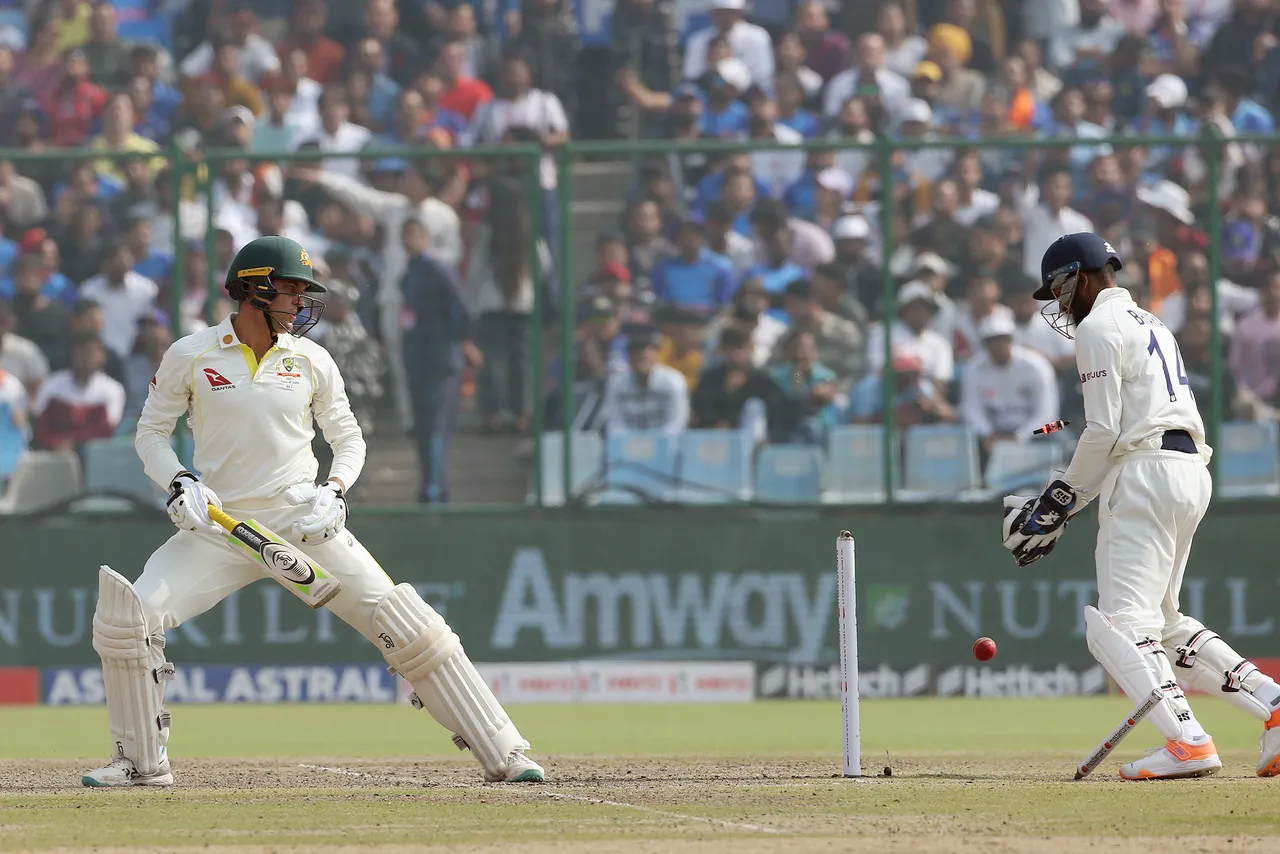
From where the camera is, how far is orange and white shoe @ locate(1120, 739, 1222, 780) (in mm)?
7340

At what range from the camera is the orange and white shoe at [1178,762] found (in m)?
7.34

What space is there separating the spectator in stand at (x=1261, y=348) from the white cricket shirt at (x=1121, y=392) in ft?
18.8

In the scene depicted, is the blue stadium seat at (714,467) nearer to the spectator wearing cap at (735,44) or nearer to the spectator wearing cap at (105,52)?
the spectator wearing cap at (735,44)

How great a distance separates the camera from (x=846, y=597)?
7672 mm

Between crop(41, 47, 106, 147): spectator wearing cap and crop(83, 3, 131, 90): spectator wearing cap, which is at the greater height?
crop(83, 3, 131, 90): spectator wearing cap

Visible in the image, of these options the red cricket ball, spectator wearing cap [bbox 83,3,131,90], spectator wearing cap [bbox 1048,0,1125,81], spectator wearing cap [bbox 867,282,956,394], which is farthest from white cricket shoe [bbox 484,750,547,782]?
spectator wearing cap [bbox 83,3,131,90]

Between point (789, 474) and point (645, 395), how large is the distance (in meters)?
1.14

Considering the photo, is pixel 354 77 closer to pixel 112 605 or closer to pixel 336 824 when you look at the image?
pixel 112 605

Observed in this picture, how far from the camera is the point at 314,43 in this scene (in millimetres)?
17000

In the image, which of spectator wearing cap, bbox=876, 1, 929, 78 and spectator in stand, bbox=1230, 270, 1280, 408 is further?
spectator wearing cap, bbox=876, 1, 929, 78

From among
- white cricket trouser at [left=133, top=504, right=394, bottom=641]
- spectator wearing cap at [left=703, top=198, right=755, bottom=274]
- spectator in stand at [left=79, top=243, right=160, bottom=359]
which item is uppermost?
spectator wearing cap at [left=703, top=198, right=755, bottom=274]

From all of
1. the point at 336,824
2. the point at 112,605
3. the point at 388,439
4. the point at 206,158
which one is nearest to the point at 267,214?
the point at 206,158

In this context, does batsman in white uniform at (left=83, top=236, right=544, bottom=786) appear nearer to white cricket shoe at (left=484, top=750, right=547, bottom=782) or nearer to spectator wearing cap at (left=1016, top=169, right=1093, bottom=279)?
white cricket shoe at (left=484, top=750, right=547, bottom=782)

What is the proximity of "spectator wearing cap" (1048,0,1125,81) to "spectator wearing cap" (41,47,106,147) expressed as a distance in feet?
27.8
